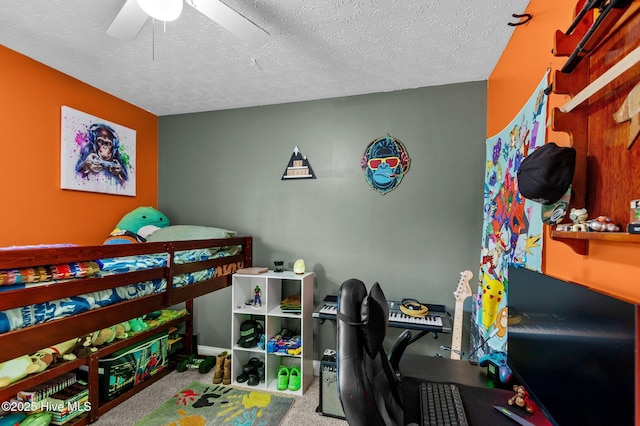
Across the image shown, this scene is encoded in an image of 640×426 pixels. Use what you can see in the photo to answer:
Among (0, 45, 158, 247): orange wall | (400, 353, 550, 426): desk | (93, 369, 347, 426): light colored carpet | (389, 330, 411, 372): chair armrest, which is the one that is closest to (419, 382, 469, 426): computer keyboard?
(400, 353, 550, 426): desk

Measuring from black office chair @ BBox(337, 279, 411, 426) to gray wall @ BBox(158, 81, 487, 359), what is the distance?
143 centimetres

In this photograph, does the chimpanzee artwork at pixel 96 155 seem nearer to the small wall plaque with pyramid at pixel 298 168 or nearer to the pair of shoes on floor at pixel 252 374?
the small wall plaque with pyramid at pixel 298 168

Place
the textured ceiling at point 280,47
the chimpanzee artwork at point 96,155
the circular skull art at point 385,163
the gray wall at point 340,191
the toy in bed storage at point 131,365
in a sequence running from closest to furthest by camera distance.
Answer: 1. the textured ceiling at point 280,47
2. the toy in bed storage at point 131,365
3. the chimpanzee artwork at point 96,155
4. the gray wall at point 340,191
5. the circular skull art at point 385,163

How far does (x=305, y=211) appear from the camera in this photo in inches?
113

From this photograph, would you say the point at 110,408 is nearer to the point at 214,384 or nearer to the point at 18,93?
the point at 214,384

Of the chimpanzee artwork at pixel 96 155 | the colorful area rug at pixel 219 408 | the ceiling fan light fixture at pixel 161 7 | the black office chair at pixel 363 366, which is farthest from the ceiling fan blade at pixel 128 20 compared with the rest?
the colorful area rug at pixel 219 408

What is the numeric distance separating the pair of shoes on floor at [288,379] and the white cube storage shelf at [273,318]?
4 cm

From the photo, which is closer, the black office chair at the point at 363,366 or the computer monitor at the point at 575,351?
the computer monitor at the point at 575,351

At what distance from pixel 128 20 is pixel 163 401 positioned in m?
2.60

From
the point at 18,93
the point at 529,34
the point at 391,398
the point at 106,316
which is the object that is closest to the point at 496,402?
the point at 391,398

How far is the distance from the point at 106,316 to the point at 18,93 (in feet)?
5.88

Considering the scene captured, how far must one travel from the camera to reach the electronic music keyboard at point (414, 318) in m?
2.06

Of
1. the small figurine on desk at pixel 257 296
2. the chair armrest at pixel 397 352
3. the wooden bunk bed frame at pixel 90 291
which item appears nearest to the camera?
the wooden bunk bed frame at pixel 90 291

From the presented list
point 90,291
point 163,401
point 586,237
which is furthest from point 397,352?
point 163,401
